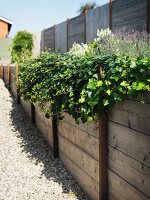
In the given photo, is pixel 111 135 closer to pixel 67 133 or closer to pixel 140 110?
pixel 140 110

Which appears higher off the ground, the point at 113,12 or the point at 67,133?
the point at 113,12

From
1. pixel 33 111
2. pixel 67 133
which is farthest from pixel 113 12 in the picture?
pixel 67 133

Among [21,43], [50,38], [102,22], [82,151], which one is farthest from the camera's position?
[21,43]

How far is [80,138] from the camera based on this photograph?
402 centimetres

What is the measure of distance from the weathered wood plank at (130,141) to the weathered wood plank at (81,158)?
52 centimetres

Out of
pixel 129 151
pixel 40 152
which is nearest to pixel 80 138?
pixel 129 151

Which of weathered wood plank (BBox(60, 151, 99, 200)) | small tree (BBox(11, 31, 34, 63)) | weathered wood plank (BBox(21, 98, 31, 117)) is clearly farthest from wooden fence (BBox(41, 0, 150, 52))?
weathered wood plank (BBox(60, 151, 99, 200))

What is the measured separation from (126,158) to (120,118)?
0.37 m

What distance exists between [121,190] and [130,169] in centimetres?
30

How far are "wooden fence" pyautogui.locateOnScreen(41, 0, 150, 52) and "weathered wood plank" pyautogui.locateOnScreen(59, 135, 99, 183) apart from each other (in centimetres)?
467

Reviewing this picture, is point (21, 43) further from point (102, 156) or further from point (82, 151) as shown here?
point (102, 156)

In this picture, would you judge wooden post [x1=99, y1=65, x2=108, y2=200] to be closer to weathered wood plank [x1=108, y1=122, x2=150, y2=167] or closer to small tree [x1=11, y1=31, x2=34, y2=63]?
weathered wood plank [x1=108, y1=122, x2=150, y2=167]

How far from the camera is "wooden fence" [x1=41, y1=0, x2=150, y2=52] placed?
9488 millimetres

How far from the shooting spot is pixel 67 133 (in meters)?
4.56
